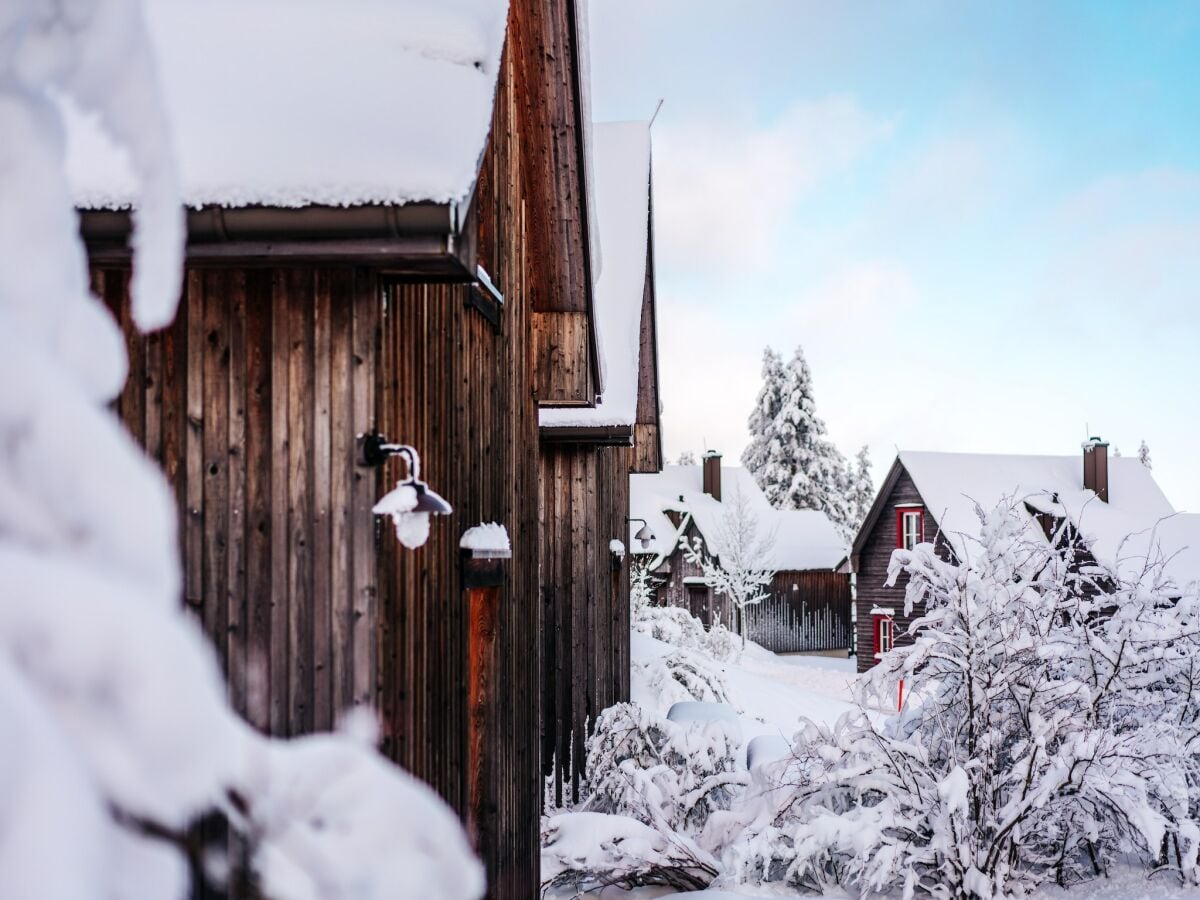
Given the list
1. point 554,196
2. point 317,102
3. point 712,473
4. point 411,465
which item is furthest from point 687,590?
point 317,102

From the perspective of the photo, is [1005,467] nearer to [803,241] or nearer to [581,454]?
[803,241]

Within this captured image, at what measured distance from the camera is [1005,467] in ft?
90.0

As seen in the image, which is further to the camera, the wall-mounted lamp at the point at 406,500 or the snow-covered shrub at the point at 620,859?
the snow-covered shrub at the point at 620,859

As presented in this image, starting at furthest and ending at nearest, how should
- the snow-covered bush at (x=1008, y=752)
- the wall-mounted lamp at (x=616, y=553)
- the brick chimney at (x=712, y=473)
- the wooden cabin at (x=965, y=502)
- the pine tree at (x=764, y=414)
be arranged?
the pine tree at (x=764, y=414)
the brick chimney at (x=712, y=473)
the wooden cabin at (x=965, y=502)
the wall-mounted lamp at (x=616, y=553)
the snow-covered bush at (x=1008, y=752)

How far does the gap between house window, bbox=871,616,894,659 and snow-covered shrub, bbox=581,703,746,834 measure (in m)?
18.4

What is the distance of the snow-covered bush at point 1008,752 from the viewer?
6555 mm

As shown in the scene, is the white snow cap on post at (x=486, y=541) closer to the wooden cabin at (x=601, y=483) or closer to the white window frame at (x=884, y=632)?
the wooden cabin at (x=601, y=483)

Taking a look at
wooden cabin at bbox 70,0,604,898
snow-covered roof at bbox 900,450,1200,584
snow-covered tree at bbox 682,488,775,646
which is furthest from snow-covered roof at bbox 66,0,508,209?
snow-covered tree at bbox 682,488,775,646

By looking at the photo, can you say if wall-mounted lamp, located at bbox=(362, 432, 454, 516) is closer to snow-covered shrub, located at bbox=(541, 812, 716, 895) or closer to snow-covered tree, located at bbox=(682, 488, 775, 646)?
snow-covered shrub, located at bbox=(541, 812, 716, 895)

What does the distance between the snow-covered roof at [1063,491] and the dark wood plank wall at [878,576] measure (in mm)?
1086

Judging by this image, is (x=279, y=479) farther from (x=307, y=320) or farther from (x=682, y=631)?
(x=682, y=631)

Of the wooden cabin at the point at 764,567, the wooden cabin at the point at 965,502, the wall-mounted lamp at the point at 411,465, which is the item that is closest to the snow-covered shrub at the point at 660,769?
the wall-mounted lamp at the point at 411,465

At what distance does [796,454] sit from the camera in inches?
1900

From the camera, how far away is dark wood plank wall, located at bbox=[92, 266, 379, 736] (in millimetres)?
3537
